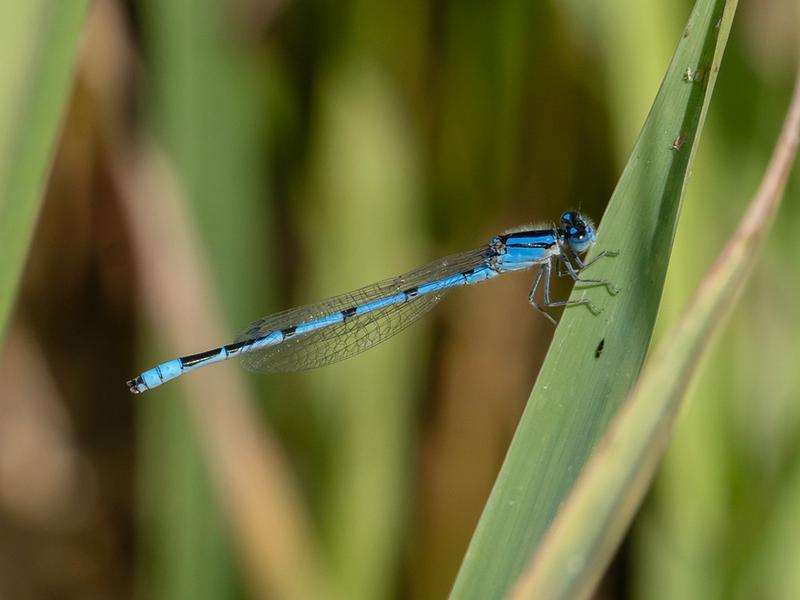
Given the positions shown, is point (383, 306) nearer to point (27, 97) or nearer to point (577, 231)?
point (577, 231)

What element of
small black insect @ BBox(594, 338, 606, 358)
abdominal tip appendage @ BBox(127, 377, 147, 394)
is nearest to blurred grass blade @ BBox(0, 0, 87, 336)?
small black insect @ BBox(594, 338, 606, 358)

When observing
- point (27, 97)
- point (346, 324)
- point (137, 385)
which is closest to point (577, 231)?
point (346, 324)

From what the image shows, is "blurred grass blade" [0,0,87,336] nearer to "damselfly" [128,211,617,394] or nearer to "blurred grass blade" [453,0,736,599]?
"blurred grass blade" [453,0,736,599]

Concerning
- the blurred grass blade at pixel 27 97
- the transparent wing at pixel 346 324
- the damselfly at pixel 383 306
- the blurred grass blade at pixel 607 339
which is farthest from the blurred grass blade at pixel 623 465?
the transparent wing at pixel 346 324

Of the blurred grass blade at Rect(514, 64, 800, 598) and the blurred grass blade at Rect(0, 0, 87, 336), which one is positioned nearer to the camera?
the blurred grass blade at Rect(514, 64, 800, 598)

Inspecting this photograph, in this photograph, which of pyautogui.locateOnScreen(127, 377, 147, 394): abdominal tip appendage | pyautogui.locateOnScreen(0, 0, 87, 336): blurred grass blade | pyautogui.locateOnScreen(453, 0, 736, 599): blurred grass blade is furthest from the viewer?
pyautogui.locateOnScreen(127, 377, 147, 394): abdominal tip appendage

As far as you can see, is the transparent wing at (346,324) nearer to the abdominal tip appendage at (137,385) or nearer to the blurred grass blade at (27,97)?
the abdominal tip appendage at (137,385)

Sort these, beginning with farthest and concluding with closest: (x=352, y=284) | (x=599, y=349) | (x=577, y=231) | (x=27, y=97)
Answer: (x=352, y=284) → (x=577, y=231) → (x=27, y=97) → (x=599, y=349)
